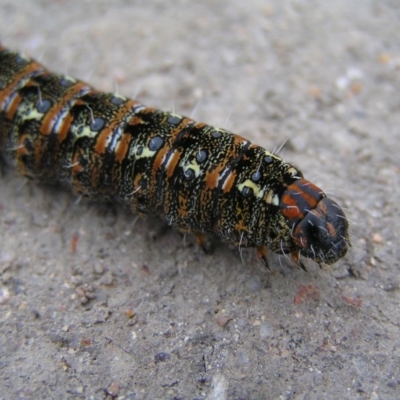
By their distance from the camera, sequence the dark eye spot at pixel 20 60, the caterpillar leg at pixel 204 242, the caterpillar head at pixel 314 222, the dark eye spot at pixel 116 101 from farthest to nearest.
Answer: the dark eye spot at pixel 20 60, the dark eye spot at pixel 116 101, the caterpillar leg at pixel 204 242, the caterpillar head at pixel 314 222

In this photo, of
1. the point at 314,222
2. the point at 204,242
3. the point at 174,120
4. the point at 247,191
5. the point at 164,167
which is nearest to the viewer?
the point at 314,222

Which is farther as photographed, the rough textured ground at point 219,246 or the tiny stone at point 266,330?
the tiny stone at point 266,330

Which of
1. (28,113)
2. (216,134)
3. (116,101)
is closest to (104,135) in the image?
(116,101)

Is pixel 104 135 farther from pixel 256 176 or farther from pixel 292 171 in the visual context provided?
pixel 292 171

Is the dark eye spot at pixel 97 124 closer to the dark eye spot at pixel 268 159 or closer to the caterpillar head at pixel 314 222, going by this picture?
the dark eye spot at pixel 268 159

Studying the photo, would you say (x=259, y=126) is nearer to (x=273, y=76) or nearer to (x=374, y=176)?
(x=273, y=76)

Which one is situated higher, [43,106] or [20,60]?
[20,60]

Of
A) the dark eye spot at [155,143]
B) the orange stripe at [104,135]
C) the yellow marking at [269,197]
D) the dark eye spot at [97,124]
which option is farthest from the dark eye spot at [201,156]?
the dark eye spot at [97,124]

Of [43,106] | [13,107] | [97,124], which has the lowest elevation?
[13,107]
